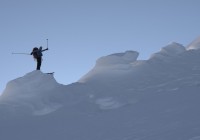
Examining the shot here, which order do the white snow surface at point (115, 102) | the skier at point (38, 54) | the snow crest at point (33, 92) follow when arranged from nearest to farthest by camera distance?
the white snow surface at point (115, 102)
the snow crest at point (33, 92)
the skier at point (38, 54)

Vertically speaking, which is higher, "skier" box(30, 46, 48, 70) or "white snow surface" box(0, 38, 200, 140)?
"skier" box(30, 46, 48, 70)

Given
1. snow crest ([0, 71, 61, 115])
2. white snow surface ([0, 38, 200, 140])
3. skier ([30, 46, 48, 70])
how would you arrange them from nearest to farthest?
white snow surface ([0, 38, 200, 140]) → snow crest ([0, 71, 61, 115]) → skier ([30, 46, 48, 70])

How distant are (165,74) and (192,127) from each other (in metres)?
10.5

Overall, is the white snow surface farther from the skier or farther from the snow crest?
the skier

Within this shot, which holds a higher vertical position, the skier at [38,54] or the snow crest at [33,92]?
the skier at [38,54]

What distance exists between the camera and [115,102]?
72.6ft

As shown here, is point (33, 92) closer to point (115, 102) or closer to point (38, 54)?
point (38, 54)

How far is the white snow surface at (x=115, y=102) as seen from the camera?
17.0 meters

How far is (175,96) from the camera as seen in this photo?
67.5ft

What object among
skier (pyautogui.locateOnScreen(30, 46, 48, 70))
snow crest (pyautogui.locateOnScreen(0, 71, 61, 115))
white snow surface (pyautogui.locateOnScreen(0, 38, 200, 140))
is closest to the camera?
white snow surface (pyautogui.locateOnScreen(0, 38, 200, 140))

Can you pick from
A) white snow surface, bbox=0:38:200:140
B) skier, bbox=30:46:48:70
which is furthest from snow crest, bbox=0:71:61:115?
skier, bbox=30:46:48:70

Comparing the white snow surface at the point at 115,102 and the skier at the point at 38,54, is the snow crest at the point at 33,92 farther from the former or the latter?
the skier at the point at 38,54

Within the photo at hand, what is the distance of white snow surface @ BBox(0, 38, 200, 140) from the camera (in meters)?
17.0

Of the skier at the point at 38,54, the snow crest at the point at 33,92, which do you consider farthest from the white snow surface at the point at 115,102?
the skier at the point at 38,54
